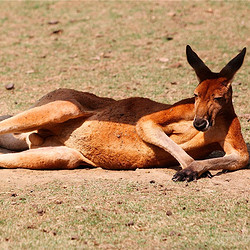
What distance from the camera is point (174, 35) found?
1132 centimetres

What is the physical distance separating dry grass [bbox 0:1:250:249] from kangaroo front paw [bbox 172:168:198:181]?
0.10 metres

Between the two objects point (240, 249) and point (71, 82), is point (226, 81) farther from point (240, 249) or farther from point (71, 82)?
point (71, 82)

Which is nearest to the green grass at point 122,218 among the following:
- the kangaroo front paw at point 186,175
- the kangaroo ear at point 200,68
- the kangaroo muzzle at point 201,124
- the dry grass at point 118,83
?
the dry grass at point 118,83

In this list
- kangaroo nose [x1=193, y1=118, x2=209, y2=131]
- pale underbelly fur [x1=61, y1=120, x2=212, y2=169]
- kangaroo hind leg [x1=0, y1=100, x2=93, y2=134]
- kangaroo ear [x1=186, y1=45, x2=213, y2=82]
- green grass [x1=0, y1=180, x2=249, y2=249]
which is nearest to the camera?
green grass [x1=0, y1=180, x2=249, y2=249]

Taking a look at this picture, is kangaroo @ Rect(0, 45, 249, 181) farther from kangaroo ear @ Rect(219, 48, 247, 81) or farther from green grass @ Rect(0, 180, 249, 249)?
green grass @ Rect(0, 180, 249, 249)

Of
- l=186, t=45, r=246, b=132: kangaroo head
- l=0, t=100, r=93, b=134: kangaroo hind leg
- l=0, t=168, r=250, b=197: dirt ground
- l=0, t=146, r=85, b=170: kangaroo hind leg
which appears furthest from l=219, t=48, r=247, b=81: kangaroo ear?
l=0, t=146, r=85, b=170: kangaroo hind leg

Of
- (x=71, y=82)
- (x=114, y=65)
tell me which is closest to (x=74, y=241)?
(x=71, y=82)

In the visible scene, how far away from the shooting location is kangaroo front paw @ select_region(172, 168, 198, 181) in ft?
17.9

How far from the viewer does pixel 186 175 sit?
5457 mm

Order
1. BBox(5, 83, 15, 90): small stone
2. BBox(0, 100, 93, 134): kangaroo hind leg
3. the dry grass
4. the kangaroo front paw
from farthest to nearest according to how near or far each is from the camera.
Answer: BBox(5, 83, 15, 90): small stone
BBox(0, 100, 93, 134): kangaroo hind leg
the kangaroo front paw
the dry grass

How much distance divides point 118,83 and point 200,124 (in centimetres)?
409

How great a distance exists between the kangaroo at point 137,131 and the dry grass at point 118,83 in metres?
0.53

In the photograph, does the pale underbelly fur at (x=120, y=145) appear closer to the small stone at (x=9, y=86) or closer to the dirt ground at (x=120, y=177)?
the dirt ground at (x=120, y=177)

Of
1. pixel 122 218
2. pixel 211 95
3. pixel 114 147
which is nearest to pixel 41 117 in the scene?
pixel 114 147
